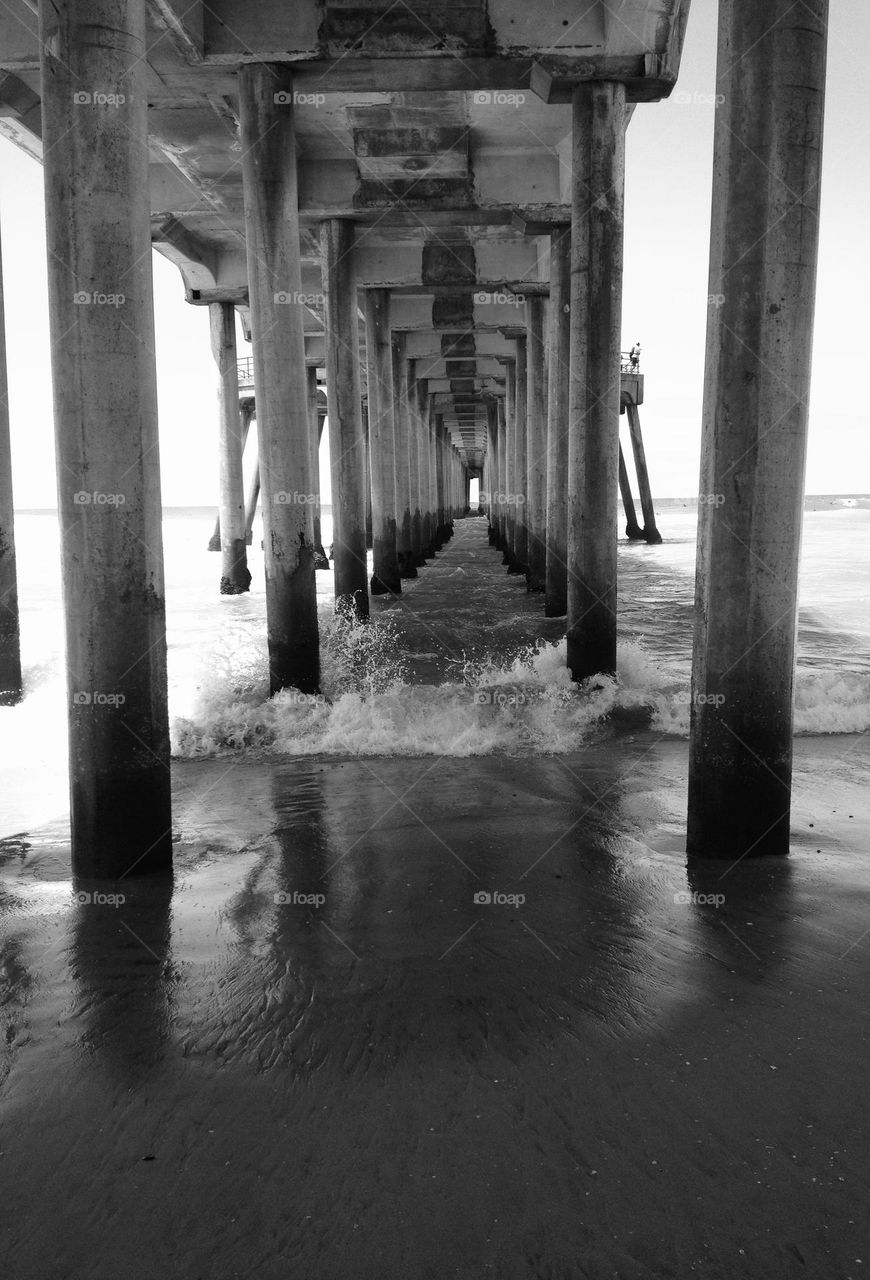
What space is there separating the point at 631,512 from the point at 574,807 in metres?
32.9

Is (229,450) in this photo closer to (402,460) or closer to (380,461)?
(380,461)

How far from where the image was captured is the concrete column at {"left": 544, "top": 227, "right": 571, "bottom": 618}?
492 inches

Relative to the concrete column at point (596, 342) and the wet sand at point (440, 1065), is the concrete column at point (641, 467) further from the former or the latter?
the wet sand at point (440, 1065)

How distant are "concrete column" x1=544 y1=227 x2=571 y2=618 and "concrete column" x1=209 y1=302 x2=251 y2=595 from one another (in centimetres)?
646

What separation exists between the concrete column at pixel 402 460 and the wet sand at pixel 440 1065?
18.1 meters

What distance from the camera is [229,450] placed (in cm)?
1745

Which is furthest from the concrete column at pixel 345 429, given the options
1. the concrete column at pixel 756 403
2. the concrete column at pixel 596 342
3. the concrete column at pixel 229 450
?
the concrete column at pixel 756 403

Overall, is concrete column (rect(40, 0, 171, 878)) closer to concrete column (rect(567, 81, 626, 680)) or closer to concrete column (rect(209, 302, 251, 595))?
concrete column (rect(567, 81, 626, 680))

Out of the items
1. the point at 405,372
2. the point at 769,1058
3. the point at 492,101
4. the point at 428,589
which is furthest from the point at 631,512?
the point at 769,1058

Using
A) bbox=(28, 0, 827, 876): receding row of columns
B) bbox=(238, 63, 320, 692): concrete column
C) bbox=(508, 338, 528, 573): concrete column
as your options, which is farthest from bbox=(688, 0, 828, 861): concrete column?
bbox=(508, 338, 528, 573): concrete column

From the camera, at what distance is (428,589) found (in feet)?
63.2

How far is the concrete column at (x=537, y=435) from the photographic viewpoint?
17.6 metres

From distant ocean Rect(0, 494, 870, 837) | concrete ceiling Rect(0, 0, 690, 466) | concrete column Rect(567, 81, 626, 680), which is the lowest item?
distant ocean Rect(0, 494, 870, 837)

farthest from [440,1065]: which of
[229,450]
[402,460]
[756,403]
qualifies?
[402,460]
